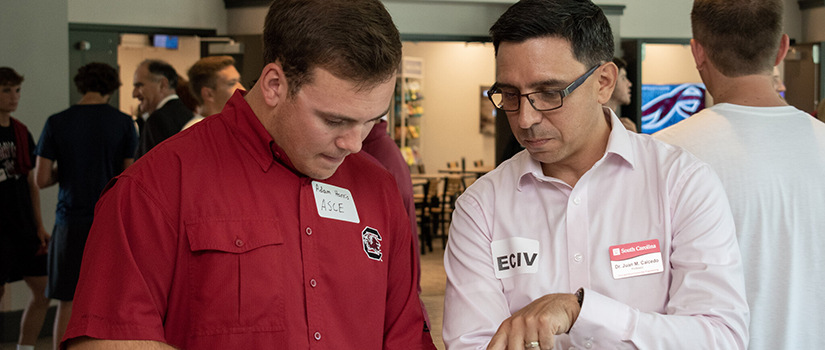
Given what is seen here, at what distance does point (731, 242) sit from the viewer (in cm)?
173

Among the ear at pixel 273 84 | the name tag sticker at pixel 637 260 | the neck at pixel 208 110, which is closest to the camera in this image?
the ear at pixel 273 84

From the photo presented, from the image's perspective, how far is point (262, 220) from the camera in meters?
1.64

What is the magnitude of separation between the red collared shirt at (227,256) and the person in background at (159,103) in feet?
10.9

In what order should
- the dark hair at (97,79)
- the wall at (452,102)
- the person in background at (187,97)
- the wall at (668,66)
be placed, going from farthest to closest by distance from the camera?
the wall at (452,102), the wall at (668,66), the dark hair at (97,79), the person in background at (187,97)

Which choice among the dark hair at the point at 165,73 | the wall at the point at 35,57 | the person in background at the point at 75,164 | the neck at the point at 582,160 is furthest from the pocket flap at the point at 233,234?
the wall at the point at 35,57

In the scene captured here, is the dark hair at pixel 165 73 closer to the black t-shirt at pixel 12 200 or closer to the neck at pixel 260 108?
the black t-shirt at pixel 12 200

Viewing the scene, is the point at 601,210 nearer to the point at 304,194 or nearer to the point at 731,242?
the point at 731,242

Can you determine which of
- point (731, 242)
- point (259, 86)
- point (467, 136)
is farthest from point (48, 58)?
point (467, 136)

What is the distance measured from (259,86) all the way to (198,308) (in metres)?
0.49

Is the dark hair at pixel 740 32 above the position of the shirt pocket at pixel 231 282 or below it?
above

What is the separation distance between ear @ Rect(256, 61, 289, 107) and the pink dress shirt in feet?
1.73

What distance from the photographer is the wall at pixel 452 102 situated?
51.4 feet

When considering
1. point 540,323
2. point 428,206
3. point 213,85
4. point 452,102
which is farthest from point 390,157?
point 452,102

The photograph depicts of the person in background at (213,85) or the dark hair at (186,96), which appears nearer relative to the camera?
the person in background at (213,85)
